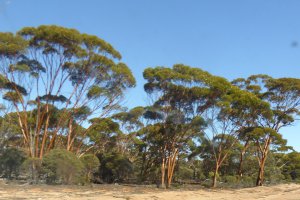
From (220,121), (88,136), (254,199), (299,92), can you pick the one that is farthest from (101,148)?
(254,199)

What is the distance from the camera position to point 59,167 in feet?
83.3

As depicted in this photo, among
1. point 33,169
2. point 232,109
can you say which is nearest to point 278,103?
point 232,109

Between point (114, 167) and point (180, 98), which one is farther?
point (114, 167)

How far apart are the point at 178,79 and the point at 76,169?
32.1ft

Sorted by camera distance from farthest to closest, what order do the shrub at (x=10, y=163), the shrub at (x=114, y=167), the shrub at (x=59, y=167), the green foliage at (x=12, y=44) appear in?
the shrub at (x=114, y=167) < the shrub at (x=10, y=163) < the green foliage at (x=12, y=44) < the shrub at (x=59, y=167)

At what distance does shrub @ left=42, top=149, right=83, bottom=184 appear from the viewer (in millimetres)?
25234

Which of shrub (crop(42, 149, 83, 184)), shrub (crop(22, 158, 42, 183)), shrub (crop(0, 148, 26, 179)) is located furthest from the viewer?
shrub (crop(0, 148, 26, 179))

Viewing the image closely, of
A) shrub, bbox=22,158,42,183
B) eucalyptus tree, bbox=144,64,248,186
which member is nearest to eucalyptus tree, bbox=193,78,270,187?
eucalyptus tree, bbox=144,64,248,186

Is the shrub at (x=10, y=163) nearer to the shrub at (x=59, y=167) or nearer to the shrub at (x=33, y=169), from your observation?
the shrub at (x=33, y=169)

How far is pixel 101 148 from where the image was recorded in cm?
4288

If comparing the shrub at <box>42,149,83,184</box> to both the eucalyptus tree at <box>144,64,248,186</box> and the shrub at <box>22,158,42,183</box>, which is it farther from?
the eucalyptus tree at <box>144,64,248,186</box>

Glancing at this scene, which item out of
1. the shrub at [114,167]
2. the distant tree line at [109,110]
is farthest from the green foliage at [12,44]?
the shrub at [114,167]

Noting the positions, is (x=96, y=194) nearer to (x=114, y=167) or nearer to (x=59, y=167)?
(x=59, y=167)

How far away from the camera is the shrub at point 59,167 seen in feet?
82.8
